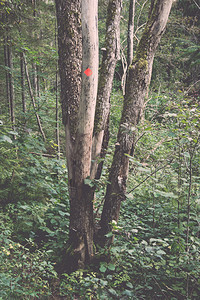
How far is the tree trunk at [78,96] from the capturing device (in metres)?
2.02

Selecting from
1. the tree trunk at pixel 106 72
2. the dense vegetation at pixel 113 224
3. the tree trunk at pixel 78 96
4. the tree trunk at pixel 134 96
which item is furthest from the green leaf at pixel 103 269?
the tree trunk at pixel 106 72

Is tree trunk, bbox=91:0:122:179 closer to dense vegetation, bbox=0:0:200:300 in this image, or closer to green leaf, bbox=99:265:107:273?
dense vegetation, bbox=0:0:200:300

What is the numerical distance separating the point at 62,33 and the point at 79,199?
6.12ft

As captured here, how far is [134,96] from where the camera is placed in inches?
99.2

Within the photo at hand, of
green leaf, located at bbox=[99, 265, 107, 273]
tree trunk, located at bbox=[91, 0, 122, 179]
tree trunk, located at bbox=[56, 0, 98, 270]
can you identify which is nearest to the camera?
tree trunk, located at bbox=[56, 0, 98, 270]

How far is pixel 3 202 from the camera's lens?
11.3ft

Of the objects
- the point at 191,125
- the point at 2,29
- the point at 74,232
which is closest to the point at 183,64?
the point at 2,29

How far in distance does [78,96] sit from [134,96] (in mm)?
711

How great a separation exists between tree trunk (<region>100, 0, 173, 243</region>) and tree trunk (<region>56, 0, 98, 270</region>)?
368 mm

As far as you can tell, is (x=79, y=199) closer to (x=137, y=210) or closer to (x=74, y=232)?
(x=74, y=232)

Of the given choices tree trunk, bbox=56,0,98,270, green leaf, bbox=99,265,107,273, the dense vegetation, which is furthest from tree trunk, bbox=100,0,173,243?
green leaf, bbox=99,265,107,273

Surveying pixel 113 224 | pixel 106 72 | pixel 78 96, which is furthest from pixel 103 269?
pixel 106 72

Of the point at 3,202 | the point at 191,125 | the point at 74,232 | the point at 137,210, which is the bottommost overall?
the point at 137,210

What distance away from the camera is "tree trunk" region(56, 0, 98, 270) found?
202 centimetres
